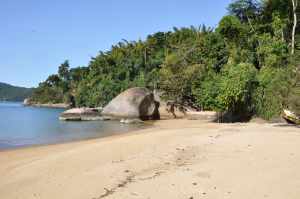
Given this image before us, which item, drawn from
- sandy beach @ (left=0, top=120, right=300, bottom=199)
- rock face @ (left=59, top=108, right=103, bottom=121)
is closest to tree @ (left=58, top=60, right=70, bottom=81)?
rock face @ (left=59, top=108, right=103, bottom=121)

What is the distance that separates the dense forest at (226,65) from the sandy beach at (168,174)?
827 cm

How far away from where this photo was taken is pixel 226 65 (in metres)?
32.3

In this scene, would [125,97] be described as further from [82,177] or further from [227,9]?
[82,177]

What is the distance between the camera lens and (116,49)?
6825 centimetres

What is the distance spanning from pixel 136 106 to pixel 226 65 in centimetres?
880

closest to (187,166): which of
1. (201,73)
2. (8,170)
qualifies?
(8,170)

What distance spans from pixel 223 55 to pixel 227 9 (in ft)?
15.4

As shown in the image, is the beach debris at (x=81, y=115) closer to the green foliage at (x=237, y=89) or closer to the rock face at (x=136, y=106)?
the rock face at (x=136, y=106)

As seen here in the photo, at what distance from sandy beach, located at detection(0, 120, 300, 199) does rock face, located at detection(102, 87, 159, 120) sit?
74.9 feet

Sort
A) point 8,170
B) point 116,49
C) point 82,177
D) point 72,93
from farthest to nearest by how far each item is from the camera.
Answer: point 72,93 → point 116,49 → point 8,170 → point 82,177

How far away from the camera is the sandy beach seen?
607 centimetres

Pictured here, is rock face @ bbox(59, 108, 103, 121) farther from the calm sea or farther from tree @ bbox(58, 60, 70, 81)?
tree @ bbox(58, 60, 70, 81)

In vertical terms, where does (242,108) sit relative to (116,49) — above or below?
below

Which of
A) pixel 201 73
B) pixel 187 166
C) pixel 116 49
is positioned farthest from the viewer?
pixel 116 49
